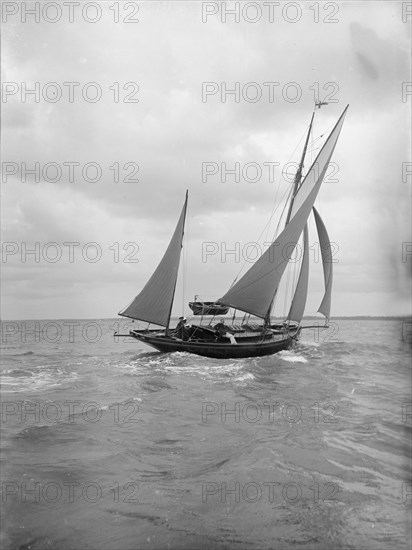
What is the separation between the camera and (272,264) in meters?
31.7

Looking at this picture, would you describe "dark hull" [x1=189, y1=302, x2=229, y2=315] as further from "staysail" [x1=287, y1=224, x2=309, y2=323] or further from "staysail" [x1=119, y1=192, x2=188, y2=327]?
"staysail" [x1=287, y1=224, x2=309, y2=323]

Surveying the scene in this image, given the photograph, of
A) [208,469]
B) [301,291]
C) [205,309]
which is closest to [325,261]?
[301,291]

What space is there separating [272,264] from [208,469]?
23521 millimetres

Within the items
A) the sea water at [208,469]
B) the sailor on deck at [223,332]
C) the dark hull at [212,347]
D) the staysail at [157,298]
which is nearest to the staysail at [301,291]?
the dark hull at [212,347]

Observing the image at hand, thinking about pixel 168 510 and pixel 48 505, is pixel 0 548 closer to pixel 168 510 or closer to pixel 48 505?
pixel 48 505

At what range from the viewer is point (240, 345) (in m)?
31.4

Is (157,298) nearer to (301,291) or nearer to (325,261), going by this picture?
(301,291)

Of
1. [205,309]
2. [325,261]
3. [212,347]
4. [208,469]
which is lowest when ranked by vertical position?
[212,347]

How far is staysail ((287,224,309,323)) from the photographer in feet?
140

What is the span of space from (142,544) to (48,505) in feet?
7.25

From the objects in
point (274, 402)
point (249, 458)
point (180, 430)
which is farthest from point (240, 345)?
point (249, 458)

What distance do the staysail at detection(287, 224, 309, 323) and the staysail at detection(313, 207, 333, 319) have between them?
176 centimetres

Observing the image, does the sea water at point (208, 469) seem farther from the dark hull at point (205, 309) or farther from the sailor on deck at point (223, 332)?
the dark hull at point (205, 309)

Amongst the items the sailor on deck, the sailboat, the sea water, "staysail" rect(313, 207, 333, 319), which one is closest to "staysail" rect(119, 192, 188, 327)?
the sailboat
